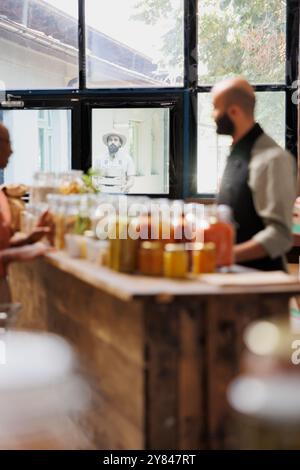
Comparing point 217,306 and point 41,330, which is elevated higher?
point 217,306

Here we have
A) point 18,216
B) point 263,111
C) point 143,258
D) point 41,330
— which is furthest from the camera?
point 263,111

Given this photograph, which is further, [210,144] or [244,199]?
[210,144]

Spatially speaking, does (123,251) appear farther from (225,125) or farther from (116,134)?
(116,134)

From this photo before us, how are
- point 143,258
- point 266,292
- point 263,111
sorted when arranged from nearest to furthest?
1. point 266,292
2. point 143,258
3. point 263,111

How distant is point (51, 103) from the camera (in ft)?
31.2

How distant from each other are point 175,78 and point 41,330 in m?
5.69

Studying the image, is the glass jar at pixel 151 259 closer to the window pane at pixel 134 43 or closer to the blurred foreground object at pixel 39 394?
the blurred foreground object at pixel 39 394

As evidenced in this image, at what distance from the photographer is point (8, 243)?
362 cm

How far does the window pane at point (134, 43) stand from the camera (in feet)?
30.3

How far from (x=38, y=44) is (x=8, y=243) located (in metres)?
6.39

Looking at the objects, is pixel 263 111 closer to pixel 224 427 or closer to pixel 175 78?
pixel 175 78

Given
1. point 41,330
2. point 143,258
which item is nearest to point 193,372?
point 143,258

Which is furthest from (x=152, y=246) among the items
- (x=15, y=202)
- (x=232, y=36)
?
(x=232, y=36)

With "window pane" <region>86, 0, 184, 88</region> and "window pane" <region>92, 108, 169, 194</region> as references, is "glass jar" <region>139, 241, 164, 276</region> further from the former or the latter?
"window pane" <region>86, 0, 184, 88</region>
